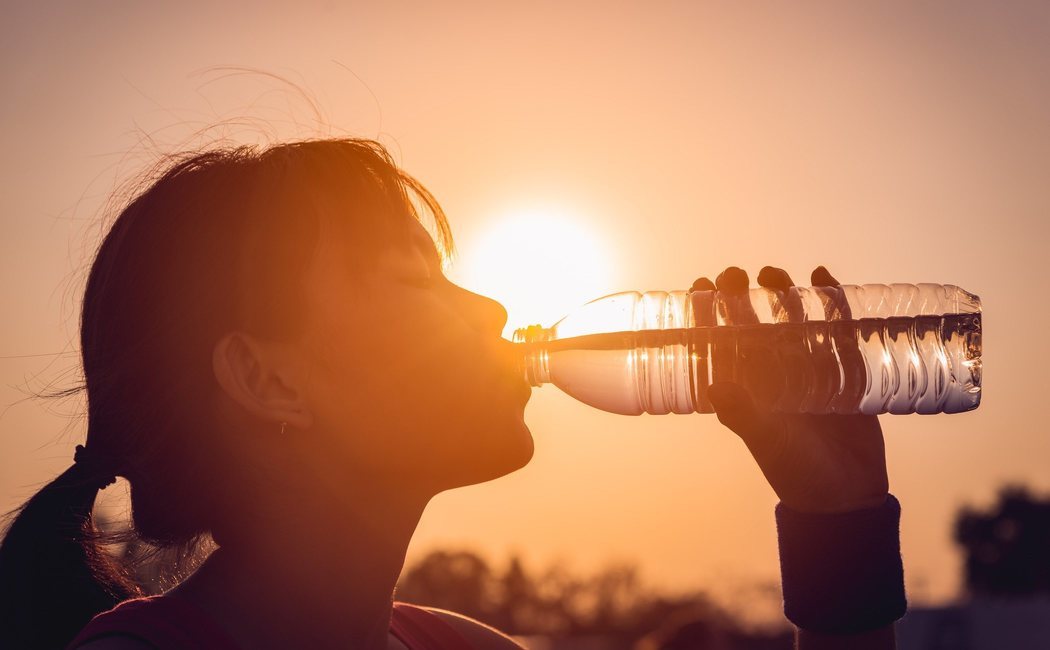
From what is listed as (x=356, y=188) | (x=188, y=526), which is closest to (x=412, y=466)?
(x=188, y=526)

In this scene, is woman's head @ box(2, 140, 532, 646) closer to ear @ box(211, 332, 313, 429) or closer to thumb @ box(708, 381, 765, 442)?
ear @ box(211, 332, 313, 429)

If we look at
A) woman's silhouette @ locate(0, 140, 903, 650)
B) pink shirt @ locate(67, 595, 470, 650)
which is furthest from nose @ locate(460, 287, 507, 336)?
pink shirt @ locate(67, 595, 470, 650)

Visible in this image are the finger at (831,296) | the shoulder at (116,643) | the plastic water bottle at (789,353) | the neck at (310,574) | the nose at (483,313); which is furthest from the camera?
the plastic water bottle at (789,353)

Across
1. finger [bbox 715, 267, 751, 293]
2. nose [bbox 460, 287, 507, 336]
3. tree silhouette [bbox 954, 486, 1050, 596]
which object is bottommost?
tree silhouette [bbox 954, 486, 1050, 596]

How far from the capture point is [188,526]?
2338 mm

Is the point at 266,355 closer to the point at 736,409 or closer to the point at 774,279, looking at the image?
the point at 736,409

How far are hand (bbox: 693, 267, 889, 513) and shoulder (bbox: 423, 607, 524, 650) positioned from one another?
32.5 inches

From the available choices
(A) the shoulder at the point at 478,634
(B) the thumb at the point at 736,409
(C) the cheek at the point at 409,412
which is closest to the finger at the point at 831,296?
(B) the thumb at the point at 736,409

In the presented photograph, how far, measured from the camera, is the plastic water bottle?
2.99 m

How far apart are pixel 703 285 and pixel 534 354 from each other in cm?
52

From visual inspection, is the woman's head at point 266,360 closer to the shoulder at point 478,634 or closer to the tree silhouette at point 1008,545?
Result: the shoulder at point 478,634

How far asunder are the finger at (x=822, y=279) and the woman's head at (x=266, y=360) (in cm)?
99

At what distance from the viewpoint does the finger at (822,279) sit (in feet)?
9.45

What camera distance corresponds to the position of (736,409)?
2584 millimetres
